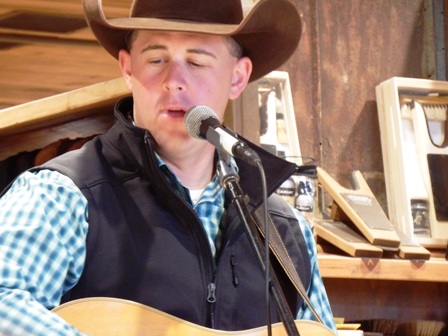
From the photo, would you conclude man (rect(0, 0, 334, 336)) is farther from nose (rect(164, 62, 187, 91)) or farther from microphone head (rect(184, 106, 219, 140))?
microphone head (rect(184, 106, 219, 140))

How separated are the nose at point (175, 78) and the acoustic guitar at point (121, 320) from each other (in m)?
0.45

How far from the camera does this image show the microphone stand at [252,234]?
1.39 m

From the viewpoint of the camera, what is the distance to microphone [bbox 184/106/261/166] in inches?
55.5

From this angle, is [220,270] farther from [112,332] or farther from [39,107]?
[39,107]

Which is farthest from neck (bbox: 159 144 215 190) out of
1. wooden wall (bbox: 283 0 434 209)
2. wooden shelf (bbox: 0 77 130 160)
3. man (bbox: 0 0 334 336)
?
wooden wall (bbox: 283 0 434 209)

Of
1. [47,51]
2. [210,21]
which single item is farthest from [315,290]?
[47,51]

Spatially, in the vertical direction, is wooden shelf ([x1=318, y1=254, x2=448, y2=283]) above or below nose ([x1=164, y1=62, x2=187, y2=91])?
below

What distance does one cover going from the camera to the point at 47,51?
2859mm

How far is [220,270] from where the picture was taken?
1.93 m

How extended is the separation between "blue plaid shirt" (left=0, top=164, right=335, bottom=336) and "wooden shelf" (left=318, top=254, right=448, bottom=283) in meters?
1.29

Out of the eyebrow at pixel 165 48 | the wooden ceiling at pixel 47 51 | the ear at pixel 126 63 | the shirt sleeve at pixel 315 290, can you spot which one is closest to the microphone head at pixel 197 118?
the eyebrow at pixel 165 48

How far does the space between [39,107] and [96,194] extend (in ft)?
1.79

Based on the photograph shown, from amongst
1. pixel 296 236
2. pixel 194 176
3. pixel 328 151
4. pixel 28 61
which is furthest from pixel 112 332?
pixel 328 151

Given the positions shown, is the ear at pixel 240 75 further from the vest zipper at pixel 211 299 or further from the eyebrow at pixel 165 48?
the vest zipper at pixel 211 299
